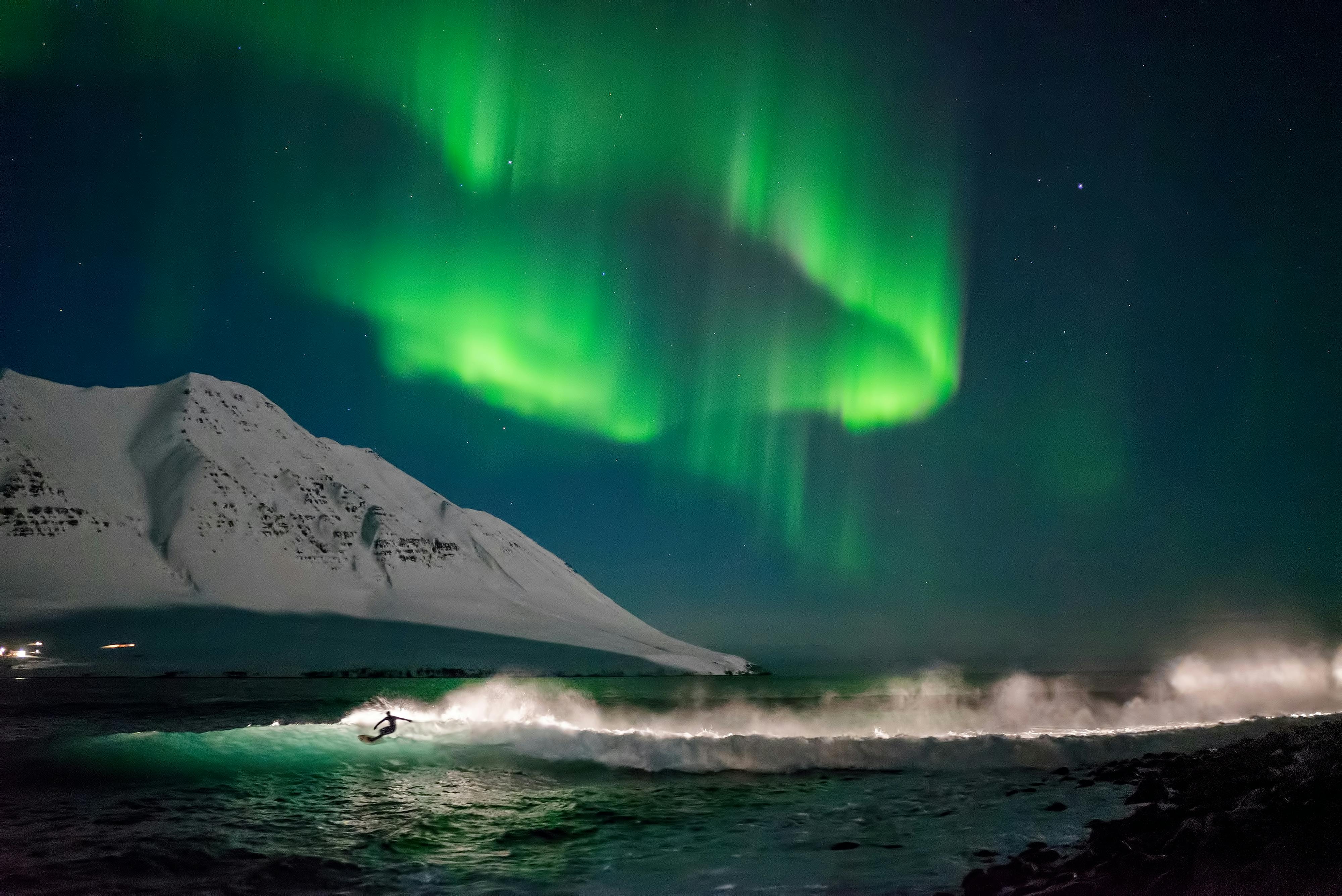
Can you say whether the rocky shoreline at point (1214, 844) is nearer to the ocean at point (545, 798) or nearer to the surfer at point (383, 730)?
the ocean at point (545, 798)

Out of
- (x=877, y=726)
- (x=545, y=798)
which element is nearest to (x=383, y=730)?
(x=545, y=798)

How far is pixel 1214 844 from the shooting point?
16.9 meters

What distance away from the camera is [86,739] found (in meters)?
40.1

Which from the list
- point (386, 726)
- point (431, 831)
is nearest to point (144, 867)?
point (431, 831)

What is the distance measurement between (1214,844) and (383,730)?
35.6 metres

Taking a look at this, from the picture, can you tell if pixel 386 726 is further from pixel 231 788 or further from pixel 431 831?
pixel 431 831

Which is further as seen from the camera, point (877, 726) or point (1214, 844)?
point (877, 726)

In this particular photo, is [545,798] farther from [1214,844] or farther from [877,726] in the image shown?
[877,726]

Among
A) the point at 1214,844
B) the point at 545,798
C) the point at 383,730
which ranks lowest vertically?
the point at 383,730

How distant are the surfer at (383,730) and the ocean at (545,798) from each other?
102cm

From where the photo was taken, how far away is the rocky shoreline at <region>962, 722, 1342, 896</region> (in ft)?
46.9

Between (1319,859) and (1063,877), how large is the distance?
482cm

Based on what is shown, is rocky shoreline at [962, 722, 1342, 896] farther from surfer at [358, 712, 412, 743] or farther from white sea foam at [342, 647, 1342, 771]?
surfer at [358, 712, 412, 743]

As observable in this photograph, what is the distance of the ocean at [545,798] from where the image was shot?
16.9 meters
